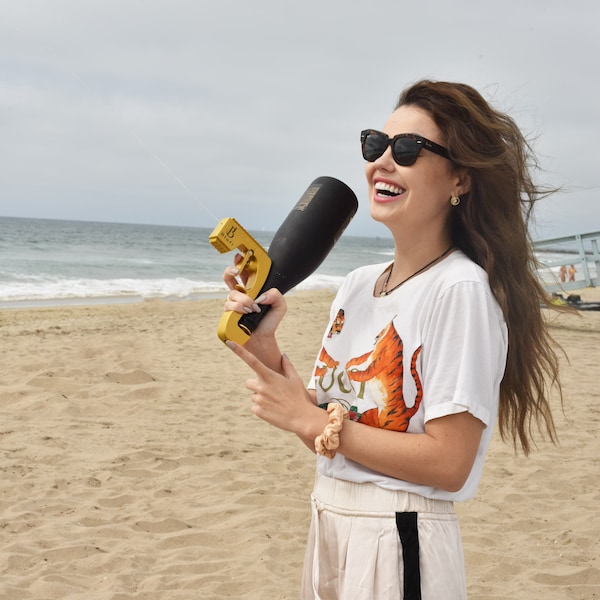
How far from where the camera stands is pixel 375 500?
1533 mm

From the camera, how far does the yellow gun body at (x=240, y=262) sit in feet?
5.06

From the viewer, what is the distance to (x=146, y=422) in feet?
20.4

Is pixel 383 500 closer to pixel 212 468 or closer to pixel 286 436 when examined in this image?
pixel 212 468

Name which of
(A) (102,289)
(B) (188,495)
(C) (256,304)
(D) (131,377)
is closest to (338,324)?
(C) (256,304)

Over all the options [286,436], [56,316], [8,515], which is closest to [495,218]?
[8,515]

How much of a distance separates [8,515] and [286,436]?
93.6 inches

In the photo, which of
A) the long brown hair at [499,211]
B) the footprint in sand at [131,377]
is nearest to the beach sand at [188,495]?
the footprint in sand at [131,377]

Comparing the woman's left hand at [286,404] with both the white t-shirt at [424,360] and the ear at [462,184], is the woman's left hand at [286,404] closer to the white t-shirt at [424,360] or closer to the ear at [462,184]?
the white t-shirt at [424,360]

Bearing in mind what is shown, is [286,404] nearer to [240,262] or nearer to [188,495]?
[240,262]

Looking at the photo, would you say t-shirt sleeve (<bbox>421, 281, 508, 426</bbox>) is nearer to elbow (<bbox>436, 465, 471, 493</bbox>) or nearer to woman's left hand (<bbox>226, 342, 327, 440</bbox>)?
elbow (<bbox>436, 465, 471, 493</bbox>)

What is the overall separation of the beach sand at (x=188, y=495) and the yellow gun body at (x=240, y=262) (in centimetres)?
232

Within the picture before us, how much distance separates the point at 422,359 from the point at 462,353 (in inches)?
4.0

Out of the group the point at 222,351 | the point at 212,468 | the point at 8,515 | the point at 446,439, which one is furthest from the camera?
the point at 222,351

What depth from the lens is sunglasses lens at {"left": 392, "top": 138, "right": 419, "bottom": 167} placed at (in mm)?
1562
